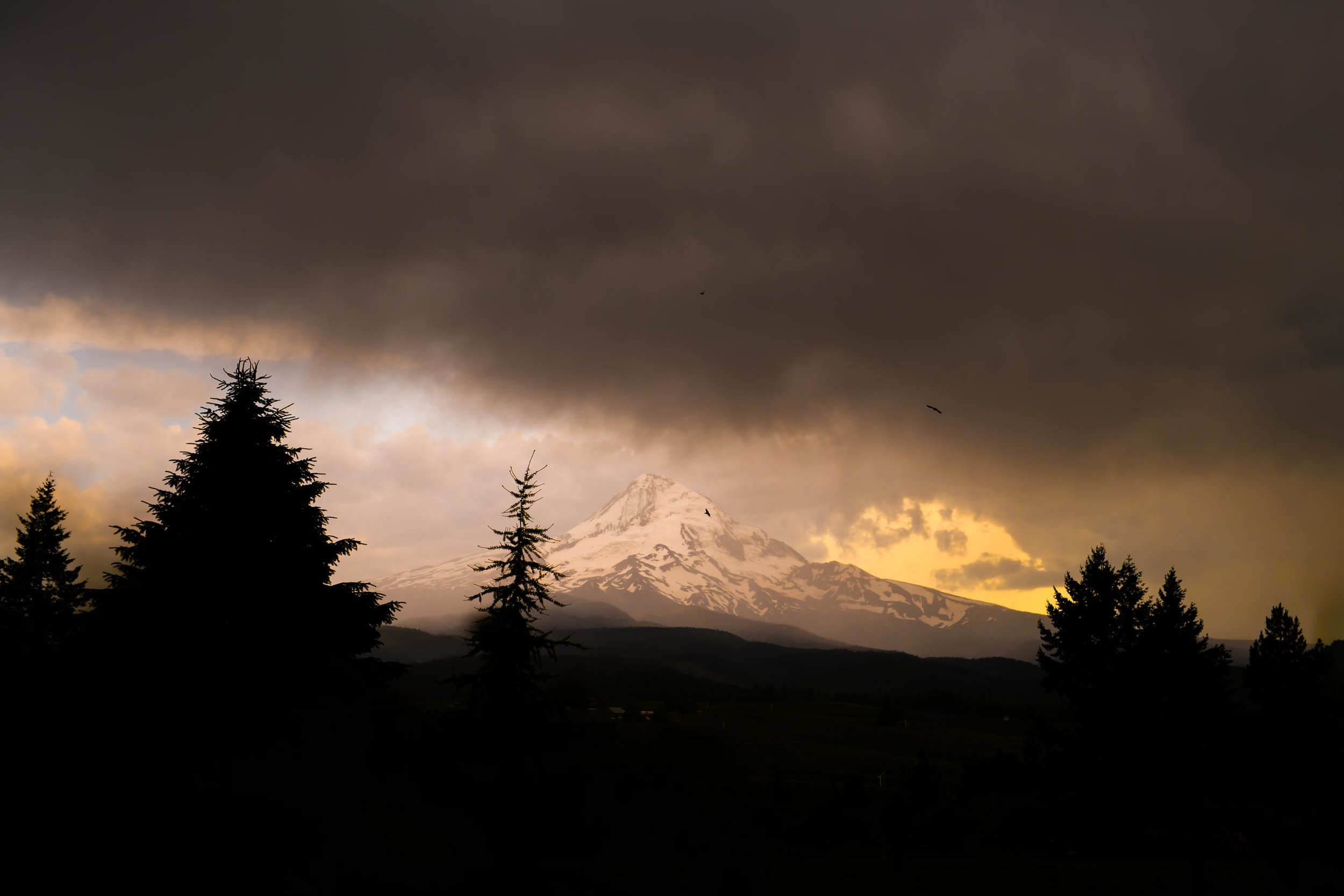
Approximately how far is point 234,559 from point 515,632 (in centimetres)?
701

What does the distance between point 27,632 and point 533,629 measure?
20759 millimetres

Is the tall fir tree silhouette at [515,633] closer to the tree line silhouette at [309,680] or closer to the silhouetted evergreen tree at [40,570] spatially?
the tree line silhouette at [309,680]

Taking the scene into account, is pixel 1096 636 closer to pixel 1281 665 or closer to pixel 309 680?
pixel 1281 665

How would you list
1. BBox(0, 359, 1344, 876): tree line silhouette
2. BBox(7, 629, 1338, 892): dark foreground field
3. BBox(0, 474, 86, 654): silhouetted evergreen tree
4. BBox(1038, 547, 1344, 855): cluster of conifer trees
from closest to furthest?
BBox(7, 629, 1338, 892): dark foreground field < BBox(0, 359, 1344, 876): tree line silhouette < BBox(1038, 547, 1344, 855): cluster of conifer trees < BBox(0, 474, 86, 654): silhouetted evergreen tree

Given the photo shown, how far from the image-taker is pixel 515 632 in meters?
22.4

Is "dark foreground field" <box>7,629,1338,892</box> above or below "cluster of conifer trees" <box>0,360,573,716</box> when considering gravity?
below

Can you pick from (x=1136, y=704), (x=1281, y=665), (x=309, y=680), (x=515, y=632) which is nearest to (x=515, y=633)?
(x=515, y=632)

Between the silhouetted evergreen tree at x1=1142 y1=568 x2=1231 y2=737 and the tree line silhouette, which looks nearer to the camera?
→ the tree line silhouette

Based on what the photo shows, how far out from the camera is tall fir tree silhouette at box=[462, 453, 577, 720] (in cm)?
2153

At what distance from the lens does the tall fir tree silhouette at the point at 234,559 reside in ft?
61.7

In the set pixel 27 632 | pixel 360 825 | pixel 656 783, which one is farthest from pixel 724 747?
pixel 27 632

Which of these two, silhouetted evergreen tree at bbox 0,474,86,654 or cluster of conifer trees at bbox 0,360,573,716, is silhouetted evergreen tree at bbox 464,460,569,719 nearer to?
cluster of conifer trees at bbox 0,360,573,716

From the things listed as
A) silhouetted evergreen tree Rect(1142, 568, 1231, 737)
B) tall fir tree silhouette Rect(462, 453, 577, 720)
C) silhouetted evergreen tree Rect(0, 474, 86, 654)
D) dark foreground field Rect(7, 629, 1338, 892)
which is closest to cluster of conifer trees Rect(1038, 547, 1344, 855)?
silhouetted evergreen tree Rect(1142, 568, 1231, 737)

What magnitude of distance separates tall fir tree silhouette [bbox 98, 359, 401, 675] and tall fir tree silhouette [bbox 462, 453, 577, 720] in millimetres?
3889
